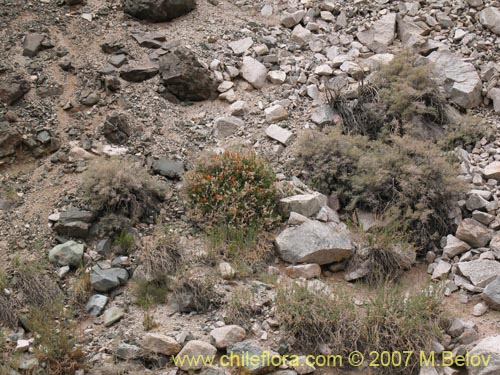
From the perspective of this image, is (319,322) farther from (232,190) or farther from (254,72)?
(254,72)

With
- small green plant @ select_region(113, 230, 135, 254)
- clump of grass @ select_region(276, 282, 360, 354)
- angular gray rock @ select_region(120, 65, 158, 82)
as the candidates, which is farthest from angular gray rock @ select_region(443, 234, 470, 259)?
angular gray rock @ select_region(120, 65, 158, 82)

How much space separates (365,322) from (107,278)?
8.41 feet

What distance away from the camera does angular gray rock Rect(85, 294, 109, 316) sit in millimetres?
6539

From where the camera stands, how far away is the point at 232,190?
7.41 metres

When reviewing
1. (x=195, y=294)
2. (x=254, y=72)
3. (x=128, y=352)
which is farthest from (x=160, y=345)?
(x=254, y=72)

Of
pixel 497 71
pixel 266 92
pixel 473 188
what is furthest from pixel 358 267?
pixel 497 71

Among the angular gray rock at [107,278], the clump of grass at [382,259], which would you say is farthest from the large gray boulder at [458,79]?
the angular gray rock at [107,278]

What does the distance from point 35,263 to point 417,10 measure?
6.52 metres

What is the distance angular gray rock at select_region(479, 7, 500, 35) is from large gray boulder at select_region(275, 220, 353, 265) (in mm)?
4273

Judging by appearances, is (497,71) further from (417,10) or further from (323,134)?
(323,134)

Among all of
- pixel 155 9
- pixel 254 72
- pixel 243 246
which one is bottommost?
pixel 243 246

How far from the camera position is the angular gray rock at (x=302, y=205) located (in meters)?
7.50

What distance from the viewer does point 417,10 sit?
9969 mm

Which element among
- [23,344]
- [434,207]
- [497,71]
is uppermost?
[497,71]
